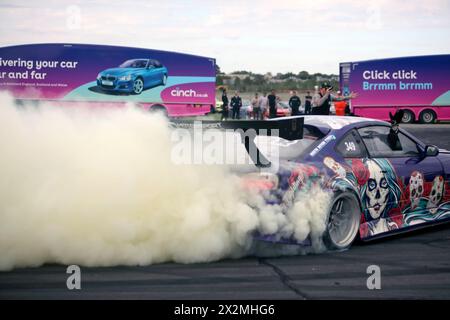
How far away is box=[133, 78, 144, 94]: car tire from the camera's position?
3046cm

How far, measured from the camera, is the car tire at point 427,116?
3438cm

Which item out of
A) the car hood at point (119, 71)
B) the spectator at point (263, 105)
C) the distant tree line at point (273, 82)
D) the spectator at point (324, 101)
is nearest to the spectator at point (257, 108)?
the spectator at point (263, 105)

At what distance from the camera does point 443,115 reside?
34.2 metres

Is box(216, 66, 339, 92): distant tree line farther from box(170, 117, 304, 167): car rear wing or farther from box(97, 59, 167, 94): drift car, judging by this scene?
box(170, 117, 304, 167): car rear wing

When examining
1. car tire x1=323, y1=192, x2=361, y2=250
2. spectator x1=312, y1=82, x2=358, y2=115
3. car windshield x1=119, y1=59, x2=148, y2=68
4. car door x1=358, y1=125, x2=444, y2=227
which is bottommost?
car tire x1=323, y1=192, x2=361, y2=250

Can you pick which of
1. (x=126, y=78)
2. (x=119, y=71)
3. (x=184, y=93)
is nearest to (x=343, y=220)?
(x=126, y=78)

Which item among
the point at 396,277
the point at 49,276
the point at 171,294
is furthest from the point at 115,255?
the point at 396,277

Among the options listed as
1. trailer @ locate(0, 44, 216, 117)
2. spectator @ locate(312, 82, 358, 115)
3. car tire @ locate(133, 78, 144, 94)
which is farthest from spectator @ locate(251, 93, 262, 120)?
spectator @ locate(312, 82, 358, 115)

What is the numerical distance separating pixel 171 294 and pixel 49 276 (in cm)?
116

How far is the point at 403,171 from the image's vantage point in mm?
7738

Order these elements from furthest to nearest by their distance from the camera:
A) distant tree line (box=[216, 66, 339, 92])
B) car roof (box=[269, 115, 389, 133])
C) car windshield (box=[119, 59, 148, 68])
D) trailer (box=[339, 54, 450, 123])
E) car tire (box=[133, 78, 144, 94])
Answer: distant tree line (box=[216, 66, 339, 92]) → trailer (box=[339, 54, 450, 123]) → car windshield (box=[119, 59, 148, 68]) → car tire (box=[133, 78, 144, 94]) → car roof (box=[269, 115, 389, 133])

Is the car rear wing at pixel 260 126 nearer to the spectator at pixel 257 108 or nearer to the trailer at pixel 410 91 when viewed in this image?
the spectator at pixel 257 108

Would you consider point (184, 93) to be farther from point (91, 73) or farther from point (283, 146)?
point (283, 146)
